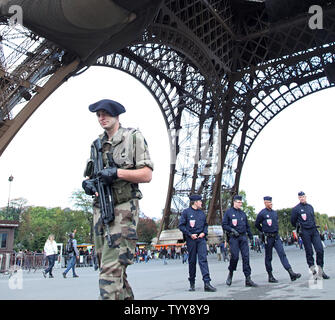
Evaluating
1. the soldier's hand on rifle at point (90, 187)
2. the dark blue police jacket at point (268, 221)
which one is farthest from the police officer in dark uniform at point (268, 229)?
the soldier's hand on rifle at point (90, 187)

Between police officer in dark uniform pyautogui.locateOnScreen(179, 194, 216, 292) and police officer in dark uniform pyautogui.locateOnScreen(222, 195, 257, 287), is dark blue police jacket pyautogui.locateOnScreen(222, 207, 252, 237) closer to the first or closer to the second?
police officer in dark uniform pyautogui.locateOnScreen(222, 195, 257, 287)

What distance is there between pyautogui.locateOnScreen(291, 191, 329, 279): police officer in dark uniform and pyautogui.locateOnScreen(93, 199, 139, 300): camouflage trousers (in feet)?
17.2

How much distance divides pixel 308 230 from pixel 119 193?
17.9 feet

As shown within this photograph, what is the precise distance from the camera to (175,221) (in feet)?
99.8

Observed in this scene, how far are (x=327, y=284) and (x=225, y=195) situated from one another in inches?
1040

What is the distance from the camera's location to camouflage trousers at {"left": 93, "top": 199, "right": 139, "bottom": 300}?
2.46 metres

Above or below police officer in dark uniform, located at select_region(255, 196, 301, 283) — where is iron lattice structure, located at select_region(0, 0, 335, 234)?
above

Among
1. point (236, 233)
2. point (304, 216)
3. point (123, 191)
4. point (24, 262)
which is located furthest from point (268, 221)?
point (24, 262)

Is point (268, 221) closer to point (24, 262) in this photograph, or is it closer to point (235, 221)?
point (235, 221)

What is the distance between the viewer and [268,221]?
24.0ft

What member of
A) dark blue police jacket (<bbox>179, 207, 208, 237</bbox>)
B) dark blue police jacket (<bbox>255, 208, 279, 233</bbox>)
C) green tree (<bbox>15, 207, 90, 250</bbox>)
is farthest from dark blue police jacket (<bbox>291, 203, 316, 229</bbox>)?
green tree (<bbox>15, 207, 90, 250</bbox>)

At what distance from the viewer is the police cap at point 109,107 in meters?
2.81
